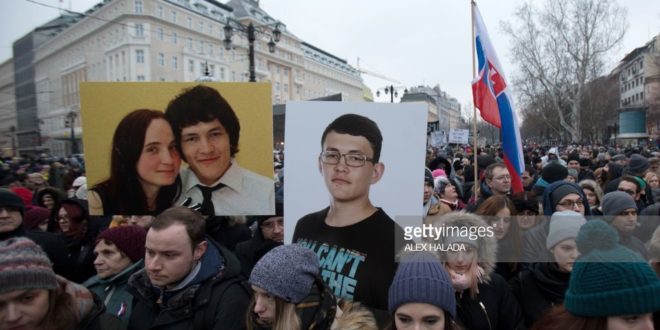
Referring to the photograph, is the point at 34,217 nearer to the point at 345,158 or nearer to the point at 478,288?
the point at 345,158

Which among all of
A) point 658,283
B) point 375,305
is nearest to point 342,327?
point 375,305

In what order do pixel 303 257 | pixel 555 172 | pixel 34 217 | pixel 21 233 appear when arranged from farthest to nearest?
pixel 555 172 < pixel 34 217 < pixel 21 233 < pixel 303 257

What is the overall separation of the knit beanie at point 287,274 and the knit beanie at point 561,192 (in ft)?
8.38

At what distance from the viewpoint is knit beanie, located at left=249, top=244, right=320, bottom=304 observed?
1870 millimetres

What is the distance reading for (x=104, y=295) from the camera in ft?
8.72

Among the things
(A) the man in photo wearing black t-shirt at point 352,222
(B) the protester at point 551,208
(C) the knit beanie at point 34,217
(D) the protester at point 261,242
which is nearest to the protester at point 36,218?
(C) the knit beanie at point 34,217

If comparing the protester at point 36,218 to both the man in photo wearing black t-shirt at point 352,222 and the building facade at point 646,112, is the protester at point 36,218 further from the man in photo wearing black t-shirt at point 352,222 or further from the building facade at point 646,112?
the building facade at point 646,112

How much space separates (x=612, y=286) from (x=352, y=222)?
1412mm

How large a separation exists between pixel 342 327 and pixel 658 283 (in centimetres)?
122

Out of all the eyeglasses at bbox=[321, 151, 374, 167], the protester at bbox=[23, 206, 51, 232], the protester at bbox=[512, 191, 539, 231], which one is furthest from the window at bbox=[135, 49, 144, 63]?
the eyeglasses at bbox=[321, 151, 374, 167]

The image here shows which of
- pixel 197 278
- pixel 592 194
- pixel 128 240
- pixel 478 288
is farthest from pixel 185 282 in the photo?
pixel 592 194

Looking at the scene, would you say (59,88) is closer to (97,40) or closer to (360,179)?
(97,40)

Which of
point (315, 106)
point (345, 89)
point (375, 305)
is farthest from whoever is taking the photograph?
point (345, 89)

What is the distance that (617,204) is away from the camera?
3666mm
